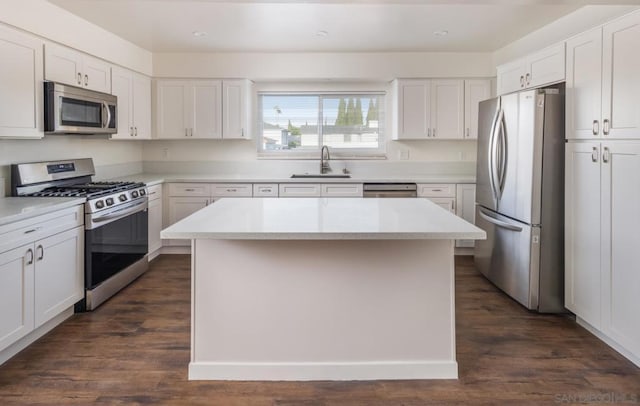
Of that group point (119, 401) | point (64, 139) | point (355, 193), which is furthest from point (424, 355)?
point (64, 139)

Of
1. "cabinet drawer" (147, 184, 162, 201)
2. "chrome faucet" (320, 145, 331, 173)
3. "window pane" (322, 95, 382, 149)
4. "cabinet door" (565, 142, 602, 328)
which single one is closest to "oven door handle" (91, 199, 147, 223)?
"cabinet drawer" (147, 184, 162, 201)

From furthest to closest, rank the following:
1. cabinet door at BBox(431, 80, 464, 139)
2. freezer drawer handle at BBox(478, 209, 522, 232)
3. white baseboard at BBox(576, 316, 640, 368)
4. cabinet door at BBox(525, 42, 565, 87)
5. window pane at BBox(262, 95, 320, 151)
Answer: window pane at BBox(262, 95, 320, 151) < cabinet door at BBox(431, 80, 464, 139) < freezer drawer handle at BBox(478, 209, 522, 232) < cabinet door at BBox(525, 42, 565, 87) < white baseboard at BBox(576, 316, 640, 368)

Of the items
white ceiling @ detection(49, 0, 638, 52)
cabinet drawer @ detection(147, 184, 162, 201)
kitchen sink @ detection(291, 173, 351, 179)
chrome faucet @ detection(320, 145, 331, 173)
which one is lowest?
cabinet drawer @ detection(147, 184, 162, 201)

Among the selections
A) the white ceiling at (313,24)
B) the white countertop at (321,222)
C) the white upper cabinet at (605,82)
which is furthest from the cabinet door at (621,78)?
the white countertop at (321,222)

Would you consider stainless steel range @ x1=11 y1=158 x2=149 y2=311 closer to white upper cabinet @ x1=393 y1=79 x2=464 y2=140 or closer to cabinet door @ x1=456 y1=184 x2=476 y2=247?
white upper cabinet @ x1=393 y1=79 x2=464 y2=140

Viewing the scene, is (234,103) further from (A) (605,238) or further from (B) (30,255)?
(A) (605,238)

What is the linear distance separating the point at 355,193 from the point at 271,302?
110 inches

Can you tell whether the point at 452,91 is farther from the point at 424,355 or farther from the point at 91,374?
the point at 91,374

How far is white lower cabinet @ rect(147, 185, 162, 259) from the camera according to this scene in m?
4.72

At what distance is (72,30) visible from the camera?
367 centimetres

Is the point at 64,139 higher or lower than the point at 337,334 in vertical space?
higher

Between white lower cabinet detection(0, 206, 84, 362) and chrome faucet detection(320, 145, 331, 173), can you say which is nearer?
white lower cabinet detection(0, 206, 84, 362)

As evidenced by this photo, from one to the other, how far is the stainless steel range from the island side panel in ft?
4.79

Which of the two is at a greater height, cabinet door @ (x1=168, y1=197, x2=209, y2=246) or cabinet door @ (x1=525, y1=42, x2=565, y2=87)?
cabinet door @ (x1=525, y1=42, x2=565, y2=87)
